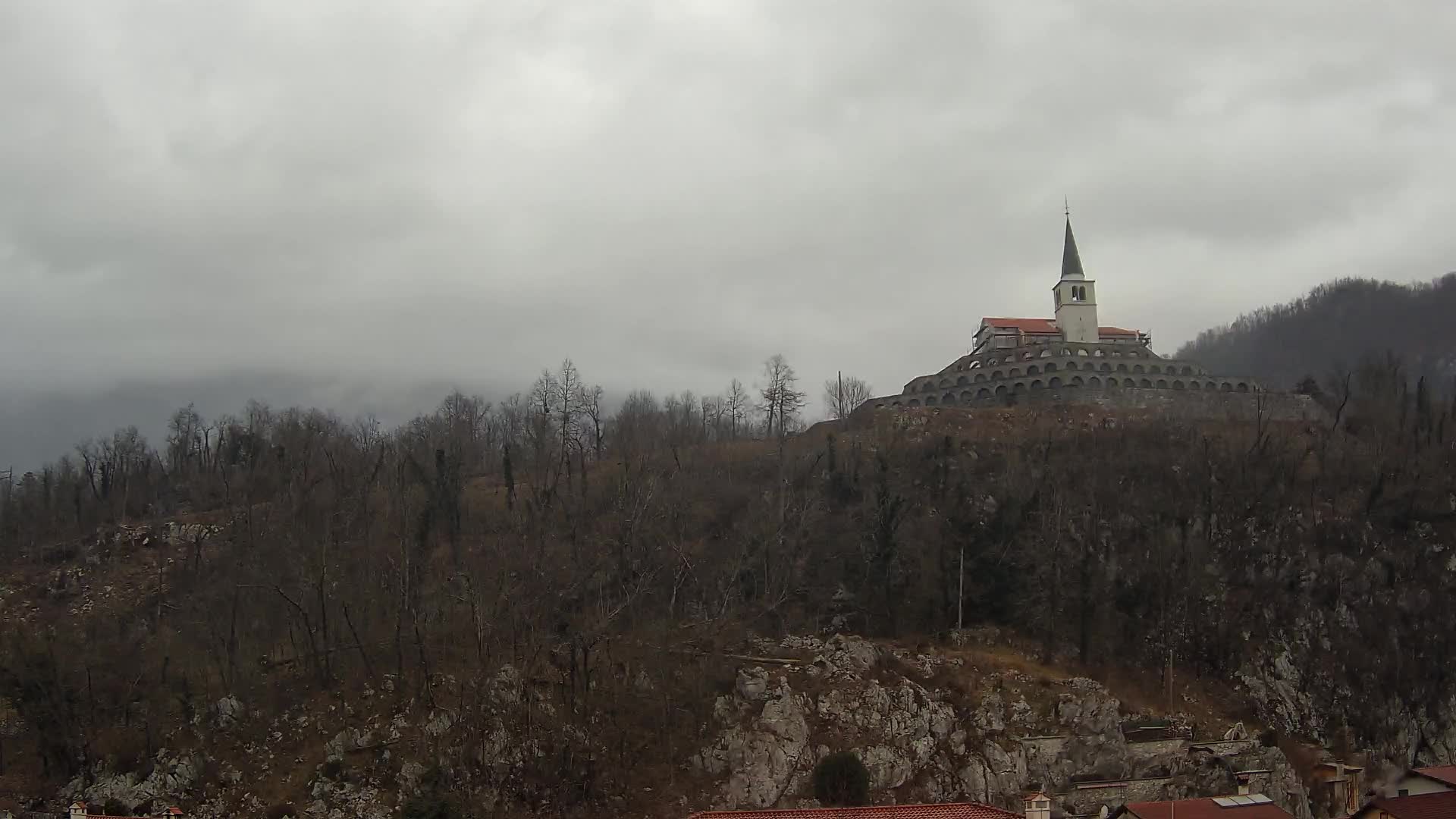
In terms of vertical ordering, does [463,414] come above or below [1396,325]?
below

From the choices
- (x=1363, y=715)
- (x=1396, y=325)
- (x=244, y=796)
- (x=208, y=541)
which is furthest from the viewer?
(x=1396, y=325)

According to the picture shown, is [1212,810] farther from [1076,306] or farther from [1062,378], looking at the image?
[1076,306]

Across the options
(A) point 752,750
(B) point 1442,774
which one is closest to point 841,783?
(A) point 752,750

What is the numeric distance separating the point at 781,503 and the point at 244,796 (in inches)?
1175

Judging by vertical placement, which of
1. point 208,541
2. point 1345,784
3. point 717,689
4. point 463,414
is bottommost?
point 1345,784

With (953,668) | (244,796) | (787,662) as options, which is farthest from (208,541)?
(953,668)

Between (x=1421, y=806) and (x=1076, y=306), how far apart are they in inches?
2620

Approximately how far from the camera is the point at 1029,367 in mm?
81188

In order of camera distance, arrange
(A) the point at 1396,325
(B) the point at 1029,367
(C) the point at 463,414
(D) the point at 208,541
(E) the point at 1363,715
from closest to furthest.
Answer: (E) the point at 1363,715 → (D) the point at 208,541 → (B) the point at 1029,367 → (C) the point at 463,414 → (A) the point at 1396,325

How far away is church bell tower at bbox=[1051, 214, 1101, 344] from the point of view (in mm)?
90812

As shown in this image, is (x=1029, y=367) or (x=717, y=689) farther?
(x=1029, y=367)

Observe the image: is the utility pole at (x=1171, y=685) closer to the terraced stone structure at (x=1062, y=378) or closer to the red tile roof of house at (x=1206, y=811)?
the red tile roof of house at (x=1206, y=811)

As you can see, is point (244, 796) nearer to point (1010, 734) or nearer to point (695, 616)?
point (695, 616)

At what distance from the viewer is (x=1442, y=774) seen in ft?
106
